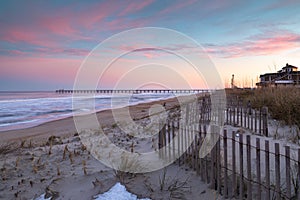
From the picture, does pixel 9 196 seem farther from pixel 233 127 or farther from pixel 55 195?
pixel 233 127

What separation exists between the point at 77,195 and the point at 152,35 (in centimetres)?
573

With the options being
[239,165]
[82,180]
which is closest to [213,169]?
[239,165]

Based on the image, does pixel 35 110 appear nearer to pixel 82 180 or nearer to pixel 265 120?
pixel 82 180

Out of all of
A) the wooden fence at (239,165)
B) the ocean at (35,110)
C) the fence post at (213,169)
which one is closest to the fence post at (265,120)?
the wooden fence at (239,165)

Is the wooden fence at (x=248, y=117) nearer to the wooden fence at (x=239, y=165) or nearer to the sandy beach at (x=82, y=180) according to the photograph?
the wooden fence at (x=239, y=165)

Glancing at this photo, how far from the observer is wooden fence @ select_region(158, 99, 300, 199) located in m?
3.00

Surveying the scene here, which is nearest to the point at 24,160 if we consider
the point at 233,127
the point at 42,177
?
the point at 42,177

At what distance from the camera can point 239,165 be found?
4164 mm

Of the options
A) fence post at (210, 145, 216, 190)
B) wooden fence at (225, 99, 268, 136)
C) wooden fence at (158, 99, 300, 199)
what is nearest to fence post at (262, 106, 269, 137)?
wooden fence at (225, 99, 268, 136)

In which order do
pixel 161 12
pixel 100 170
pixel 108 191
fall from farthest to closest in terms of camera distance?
pixel 161 12 < pixel 100 170 < pixel 108 191

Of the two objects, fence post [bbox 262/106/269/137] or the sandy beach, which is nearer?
the sandy beach

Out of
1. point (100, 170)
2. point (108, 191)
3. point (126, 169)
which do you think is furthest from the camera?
point (100, 170)

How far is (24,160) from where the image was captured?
5391 mm

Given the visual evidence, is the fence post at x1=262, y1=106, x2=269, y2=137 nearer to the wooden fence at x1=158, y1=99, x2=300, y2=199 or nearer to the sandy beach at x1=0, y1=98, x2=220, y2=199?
the wooden fence at x1=158, y1=99, x2=300, y2=199
